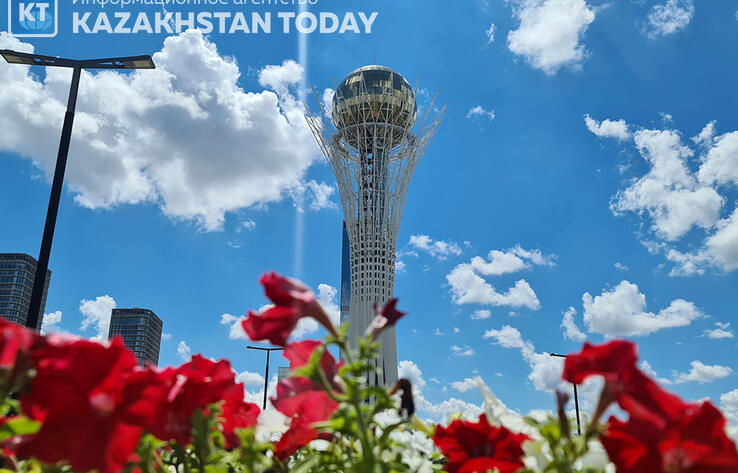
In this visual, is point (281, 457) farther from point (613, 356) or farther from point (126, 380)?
point (613, 356)

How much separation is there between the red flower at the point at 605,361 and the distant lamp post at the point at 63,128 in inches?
311

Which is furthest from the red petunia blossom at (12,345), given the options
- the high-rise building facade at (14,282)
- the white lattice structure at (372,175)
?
the high-rise building facade at (14,282)

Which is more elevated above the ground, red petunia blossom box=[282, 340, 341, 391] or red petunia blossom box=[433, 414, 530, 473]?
red petunia blossom box=[282, 340, 341, 391]

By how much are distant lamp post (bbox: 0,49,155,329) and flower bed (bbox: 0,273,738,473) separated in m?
7.48

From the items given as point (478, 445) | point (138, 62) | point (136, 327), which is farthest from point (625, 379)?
point (136, 327)

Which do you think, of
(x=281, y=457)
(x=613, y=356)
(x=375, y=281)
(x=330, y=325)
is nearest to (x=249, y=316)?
(x=330, y=325)

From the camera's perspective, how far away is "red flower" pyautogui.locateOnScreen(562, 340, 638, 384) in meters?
0.75

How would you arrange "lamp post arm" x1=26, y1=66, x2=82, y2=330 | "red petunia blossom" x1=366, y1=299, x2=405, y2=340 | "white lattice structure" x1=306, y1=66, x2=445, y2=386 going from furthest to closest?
"white lattice structure" x1=306, y1=66, x2=445, y2=386 → "lamp post arm" x1=26, y1=66, x2=82, y2=330 → "red petunia blossom" x1=366, y1=299, x2=405, y2=340

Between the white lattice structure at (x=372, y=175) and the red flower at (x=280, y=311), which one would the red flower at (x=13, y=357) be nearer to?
the red flower at (x=280, y=311)

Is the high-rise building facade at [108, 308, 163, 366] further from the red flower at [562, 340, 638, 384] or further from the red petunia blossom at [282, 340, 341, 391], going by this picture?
the red flower at [562, 340, 638, 384]

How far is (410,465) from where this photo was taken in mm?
1009

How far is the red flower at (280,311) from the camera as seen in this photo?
874mm

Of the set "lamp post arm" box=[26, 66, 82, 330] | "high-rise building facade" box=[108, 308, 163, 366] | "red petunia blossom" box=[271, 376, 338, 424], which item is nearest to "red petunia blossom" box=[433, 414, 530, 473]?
"red petunia blossom" box=[271, 376, 338, 424]

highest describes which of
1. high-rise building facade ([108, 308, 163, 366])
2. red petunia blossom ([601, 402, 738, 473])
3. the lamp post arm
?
high-rise building facade ([108, 308, 163, 366])
